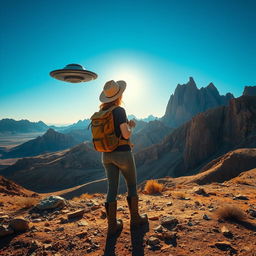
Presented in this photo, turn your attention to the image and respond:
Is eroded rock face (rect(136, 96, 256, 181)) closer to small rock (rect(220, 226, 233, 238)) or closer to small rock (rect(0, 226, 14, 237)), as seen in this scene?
small rock (rect(220, 226, 233, 238))

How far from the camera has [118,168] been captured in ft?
10.7

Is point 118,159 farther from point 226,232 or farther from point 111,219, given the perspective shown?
point 226,232

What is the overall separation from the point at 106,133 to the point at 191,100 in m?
124

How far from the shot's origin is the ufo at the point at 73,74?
314cm

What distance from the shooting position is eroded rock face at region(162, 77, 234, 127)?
117m

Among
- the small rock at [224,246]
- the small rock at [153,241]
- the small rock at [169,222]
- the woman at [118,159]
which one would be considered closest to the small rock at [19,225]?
the woman at [118,159]

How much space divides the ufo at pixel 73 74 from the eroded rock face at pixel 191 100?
394 feet

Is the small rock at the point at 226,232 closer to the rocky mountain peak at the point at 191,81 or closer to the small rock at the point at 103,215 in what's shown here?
the small rock at the point at 103,215

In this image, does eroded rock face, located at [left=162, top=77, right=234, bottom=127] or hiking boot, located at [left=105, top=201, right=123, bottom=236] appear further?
eroded rock face, located at [left=162, top=77, right=234, bottom=127]

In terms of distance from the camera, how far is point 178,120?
121750 mm

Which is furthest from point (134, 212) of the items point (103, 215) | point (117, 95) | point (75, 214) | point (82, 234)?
point (117, 95)

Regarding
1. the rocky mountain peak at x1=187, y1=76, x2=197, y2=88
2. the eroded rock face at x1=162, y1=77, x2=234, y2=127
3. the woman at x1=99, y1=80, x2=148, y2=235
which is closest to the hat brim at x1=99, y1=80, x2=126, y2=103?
the woman at x1=99, y1=80, x2=148, y2=235

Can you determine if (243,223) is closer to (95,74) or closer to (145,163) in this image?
(95,74)

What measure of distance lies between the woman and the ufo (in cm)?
41
